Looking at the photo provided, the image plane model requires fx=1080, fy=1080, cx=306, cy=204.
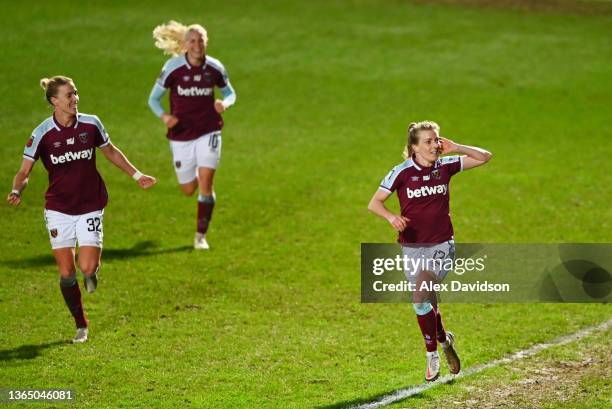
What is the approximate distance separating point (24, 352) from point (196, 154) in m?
5.02

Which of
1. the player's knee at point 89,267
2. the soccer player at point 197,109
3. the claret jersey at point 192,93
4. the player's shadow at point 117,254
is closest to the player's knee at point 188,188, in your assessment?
the soccer player at point 197,109

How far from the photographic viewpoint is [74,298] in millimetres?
11859

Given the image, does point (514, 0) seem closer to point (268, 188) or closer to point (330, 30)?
point (330, 30)

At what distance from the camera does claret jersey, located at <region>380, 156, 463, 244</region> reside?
1060 centimetres

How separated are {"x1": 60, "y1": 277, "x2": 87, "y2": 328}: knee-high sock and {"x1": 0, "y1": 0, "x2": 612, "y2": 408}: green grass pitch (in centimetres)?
27

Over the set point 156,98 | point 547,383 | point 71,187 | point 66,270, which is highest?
point 156,98

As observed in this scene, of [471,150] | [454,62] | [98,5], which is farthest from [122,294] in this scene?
[98,5]

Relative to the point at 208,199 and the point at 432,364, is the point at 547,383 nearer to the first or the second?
the point at 432,364

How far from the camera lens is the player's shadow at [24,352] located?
11297 millimetres

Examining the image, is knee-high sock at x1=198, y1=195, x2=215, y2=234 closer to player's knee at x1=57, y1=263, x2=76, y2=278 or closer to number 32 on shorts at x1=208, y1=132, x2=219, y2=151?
number 32 on shorts at x1=208, y1=132, x2=219, y2=151

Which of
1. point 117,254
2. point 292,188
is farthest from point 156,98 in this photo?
point 292,188

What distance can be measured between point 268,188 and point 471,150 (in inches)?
307

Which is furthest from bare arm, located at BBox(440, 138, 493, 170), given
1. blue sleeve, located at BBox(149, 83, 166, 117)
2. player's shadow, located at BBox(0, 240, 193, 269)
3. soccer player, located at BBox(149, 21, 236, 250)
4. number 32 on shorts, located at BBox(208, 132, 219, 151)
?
blue sleeve, located at BBox(149, 83, 166, 117)

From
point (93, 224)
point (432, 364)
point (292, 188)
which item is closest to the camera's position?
point (432, 364)
